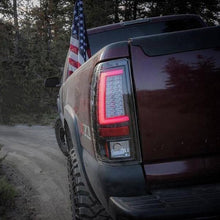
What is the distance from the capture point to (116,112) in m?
1.68

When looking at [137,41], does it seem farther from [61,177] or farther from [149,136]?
[61,177]

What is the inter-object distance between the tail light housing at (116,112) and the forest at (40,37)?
9.98m

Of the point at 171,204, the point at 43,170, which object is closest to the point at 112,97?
the point at 171,204

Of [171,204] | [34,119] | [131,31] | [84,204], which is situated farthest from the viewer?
[34,119]

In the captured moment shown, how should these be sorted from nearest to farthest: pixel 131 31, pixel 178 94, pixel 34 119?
pixel 178 94 < pixel 131 31 < pixel 34 119

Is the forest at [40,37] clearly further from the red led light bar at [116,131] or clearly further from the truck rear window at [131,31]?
the red led light bar at [116,131]

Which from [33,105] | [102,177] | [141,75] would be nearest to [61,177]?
[102,177]

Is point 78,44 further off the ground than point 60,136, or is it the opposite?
point 78,44

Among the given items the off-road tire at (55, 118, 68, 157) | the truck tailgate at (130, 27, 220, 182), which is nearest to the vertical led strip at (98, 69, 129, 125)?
the truck tailgate at (130, 27, 220, 182)

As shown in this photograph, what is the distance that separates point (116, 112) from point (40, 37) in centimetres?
1616

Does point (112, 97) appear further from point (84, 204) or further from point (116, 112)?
point (84, 204)

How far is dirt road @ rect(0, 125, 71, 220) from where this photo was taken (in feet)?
10.7

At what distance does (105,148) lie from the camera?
5.60ft

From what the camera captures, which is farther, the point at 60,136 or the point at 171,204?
the point at 60,136
